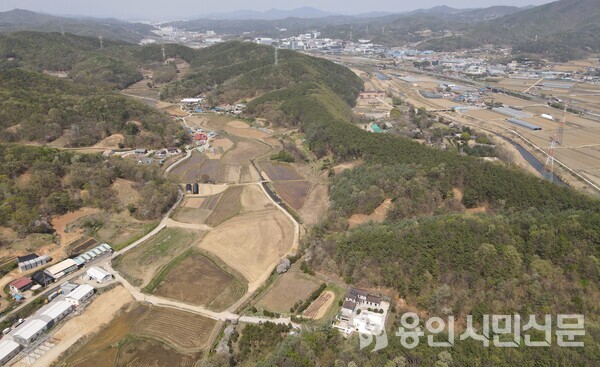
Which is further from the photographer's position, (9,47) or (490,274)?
(9,47)

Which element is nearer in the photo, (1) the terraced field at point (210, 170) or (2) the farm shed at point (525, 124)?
(1) the terraced field at point (210, 170)

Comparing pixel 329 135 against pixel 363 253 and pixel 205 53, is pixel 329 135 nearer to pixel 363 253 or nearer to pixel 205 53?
pixel 363 253

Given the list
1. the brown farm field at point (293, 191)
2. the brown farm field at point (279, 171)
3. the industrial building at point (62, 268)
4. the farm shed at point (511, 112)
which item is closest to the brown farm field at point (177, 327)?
the industrial building at point (62, 268)

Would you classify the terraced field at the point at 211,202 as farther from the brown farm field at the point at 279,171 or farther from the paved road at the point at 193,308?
the paved road at the point at 193,308

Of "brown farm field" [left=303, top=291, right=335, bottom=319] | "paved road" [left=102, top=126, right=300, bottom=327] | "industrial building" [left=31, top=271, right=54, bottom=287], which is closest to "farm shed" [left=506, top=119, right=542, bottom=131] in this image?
"paved road" [left=102, top=126, right=300, bottom=327]

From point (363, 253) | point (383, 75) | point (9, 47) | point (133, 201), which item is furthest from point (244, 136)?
point (9, 47)

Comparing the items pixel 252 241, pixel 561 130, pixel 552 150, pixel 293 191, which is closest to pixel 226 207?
pixel 252 241
